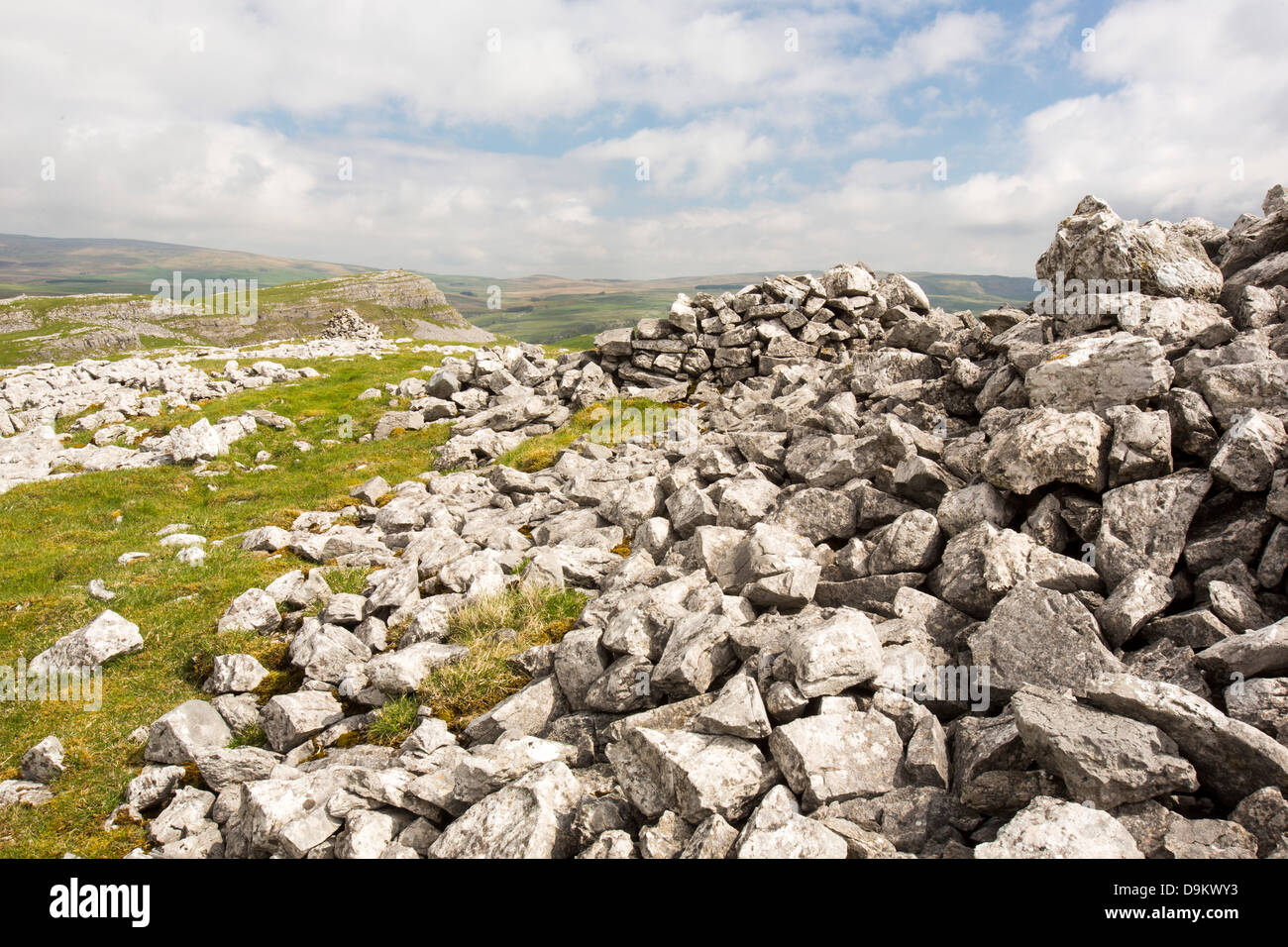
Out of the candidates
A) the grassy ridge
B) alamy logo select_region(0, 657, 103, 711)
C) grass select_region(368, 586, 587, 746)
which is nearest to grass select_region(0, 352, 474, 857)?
the grassy ridge

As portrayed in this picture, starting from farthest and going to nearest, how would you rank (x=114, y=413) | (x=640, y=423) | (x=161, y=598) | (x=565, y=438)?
(x=114, y=413) → (x=640, y=423) → (x=565, y=438) → (x=161, y=598)

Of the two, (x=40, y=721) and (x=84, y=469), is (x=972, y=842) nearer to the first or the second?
(x=40, y=721)

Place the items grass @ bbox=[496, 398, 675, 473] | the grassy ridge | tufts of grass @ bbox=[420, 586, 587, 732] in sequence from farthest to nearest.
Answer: grass @ bbox=[496, 398, 675, 473] → tufts of grass @ bbox=[420, 586, 587, 732] → the grassy ridge

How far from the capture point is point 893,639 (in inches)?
374

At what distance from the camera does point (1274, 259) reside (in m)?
15.0

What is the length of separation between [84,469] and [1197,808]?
1438 inches

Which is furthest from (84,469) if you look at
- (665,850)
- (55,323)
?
(55,323)

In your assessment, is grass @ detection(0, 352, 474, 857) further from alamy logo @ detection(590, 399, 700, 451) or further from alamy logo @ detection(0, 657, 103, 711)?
alamy logo @ detection(590, 399, 700, 451)

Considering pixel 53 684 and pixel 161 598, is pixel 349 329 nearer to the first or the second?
pixel 161 598
